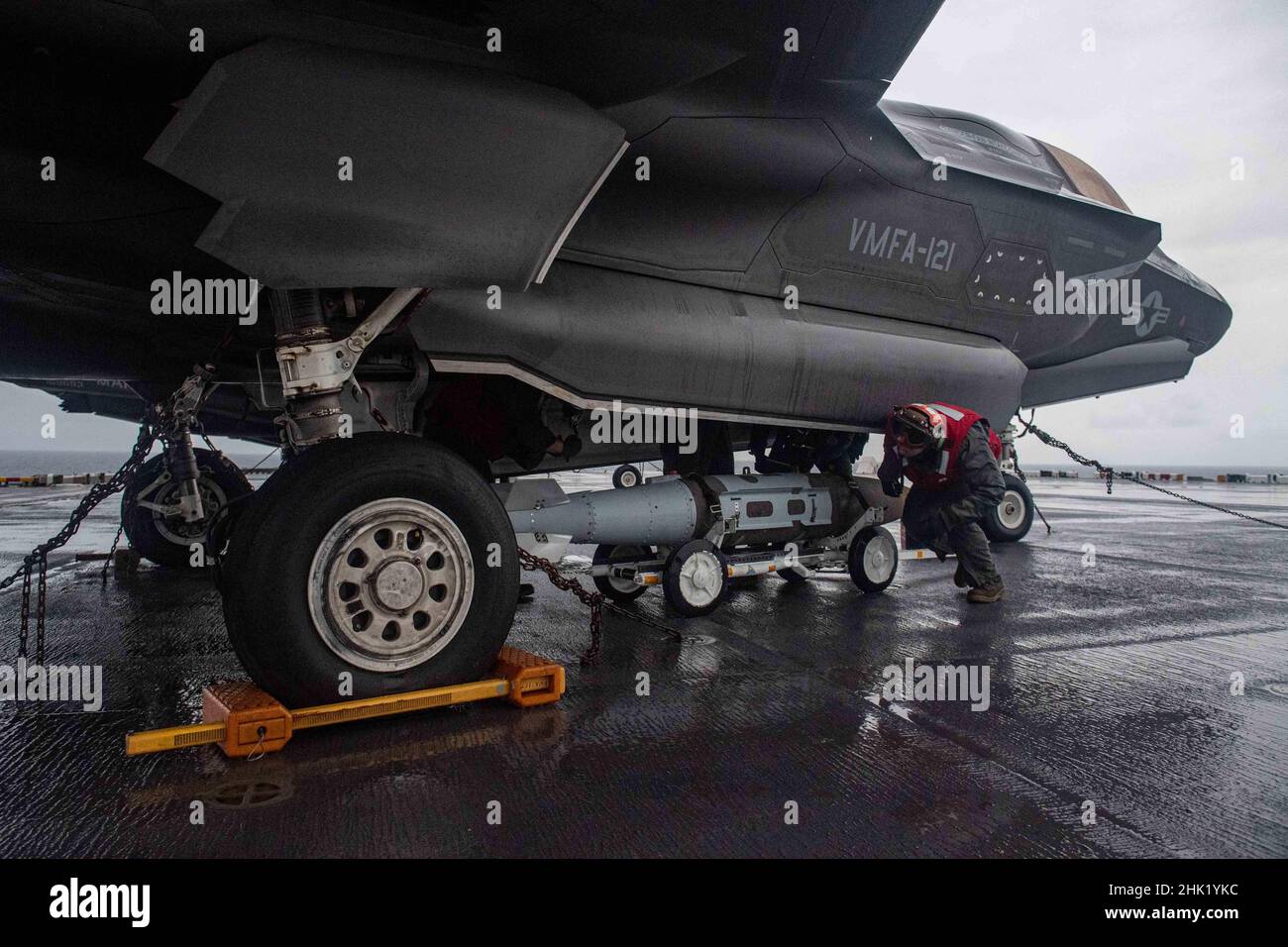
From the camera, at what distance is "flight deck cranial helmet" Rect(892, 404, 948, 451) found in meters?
5.55

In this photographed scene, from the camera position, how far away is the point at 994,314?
20.9ft

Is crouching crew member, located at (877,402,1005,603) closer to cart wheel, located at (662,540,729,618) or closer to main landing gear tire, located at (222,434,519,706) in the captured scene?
cart wheel, located at (662,540,729,618)

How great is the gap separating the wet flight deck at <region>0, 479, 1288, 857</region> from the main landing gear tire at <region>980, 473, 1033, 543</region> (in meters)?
4.27

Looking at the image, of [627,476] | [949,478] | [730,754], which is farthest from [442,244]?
[627,476]

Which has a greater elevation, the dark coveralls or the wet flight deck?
the dark coveralls

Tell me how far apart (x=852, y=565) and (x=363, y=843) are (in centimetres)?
486

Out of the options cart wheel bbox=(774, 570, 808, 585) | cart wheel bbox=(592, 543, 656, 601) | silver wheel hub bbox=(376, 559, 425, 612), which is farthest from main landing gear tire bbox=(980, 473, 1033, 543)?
silver wheel hub bbox=(376, 559, 425, 612)

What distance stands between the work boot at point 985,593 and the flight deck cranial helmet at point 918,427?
1.21 metres

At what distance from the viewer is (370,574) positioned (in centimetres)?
316

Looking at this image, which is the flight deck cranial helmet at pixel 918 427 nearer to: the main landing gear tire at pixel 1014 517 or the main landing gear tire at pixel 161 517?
the main landing gear tire at pixel 1014 517

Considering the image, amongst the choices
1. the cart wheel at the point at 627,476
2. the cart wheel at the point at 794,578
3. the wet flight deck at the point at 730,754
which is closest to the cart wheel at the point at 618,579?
the wet flight deck at the point at 730,754

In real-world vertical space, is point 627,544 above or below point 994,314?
below
